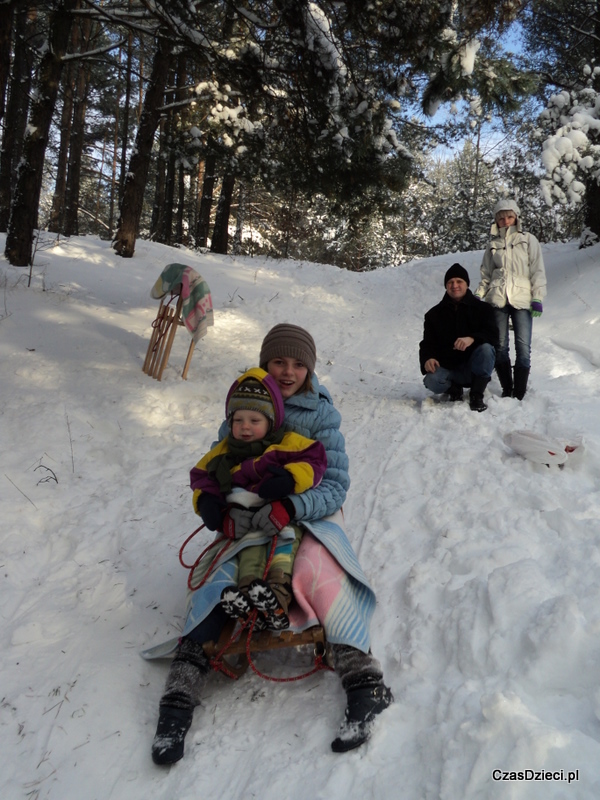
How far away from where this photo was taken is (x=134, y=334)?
774 cm

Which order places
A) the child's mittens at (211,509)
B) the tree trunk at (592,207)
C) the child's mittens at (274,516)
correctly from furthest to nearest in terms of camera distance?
1. the tree trunk at (592,207)
2. the child's mittens at (211,509)
3. the child's mittens at (274,516)

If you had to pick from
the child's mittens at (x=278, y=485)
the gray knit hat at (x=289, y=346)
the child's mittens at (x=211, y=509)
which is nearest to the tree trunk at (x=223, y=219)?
the gray knit hat at (x=289, y=346)

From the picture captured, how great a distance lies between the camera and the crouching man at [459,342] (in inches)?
220

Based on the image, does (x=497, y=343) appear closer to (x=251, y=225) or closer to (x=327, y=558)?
(x=327, y=558)

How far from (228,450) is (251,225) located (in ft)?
64.7

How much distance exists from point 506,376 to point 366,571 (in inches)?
132

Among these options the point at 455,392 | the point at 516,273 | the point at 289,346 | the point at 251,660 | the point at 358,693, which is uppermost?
the point at 516,273

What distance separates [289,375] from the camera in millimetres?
3094

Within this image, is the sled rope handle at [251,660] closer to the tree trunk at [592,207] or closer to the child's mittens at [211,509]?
the child's mittens at [211,509]

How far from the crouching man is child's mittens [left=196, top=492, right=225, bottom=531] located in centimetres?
354

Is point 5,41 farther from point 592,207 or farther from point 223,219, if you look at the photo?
point 592,207

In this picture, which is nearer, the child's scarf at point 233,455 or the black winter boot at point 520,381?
the child's scarf at point 233,455

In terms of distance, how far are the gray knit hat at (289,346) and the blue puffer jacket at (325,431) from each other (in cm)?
16

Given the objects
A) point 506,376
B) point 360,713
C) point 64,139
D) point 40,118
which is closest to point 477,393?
point 506,376
